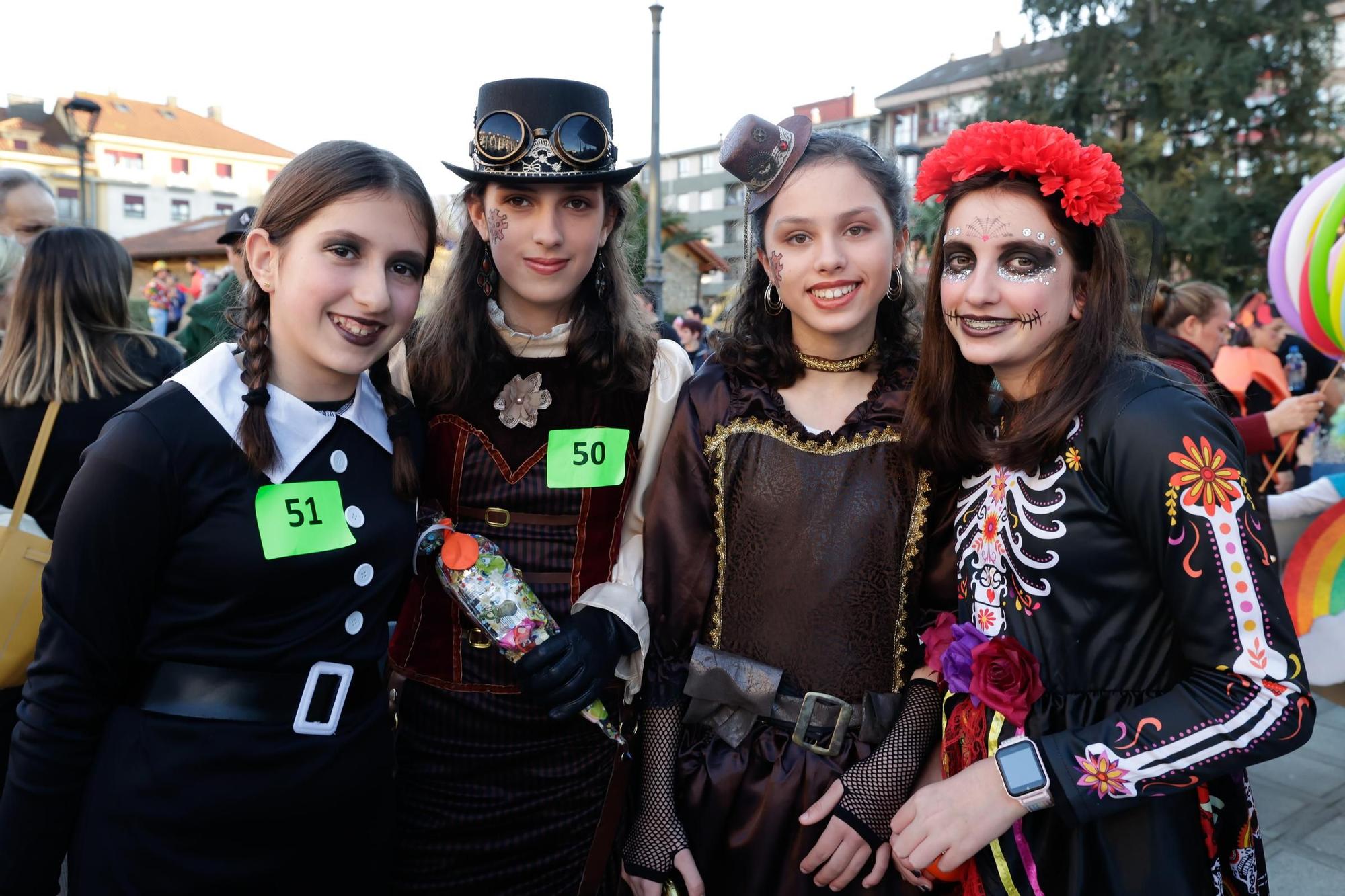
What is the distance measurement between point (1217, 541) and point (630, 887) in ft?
4.64

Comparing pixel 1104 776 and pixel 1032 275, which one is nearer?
pixel 1104 776

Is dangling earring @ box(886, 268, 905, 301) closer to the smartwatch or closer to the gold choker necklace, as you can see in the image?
the gold choker necklace

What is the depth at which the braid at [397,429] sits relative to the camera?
73.5 inches

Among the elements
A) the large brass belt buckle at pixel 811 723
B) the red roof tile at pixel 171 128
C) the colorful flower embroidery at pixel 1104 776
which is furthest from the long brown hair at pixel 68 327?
the red roof tile at pixel 171 128

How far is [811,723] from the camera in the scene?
1.93 meters

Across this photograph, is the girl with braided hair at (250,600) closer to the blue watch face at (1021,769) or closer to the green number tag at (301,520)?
the green number tag at (301,520)

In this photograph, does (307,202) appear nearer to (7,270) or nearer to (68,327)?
(68,327)

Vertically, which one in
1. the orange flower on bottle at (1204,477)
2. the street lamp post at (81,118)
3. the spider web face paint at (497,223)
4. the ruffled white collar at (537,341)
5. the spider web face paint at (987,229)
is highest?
the street lamp post at (81,118)

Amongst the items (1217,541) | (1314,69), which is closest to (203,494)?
(1217,541)

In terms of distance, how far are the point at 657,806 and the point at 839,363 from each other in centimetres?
106

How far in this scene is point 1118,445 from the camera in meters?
1.49

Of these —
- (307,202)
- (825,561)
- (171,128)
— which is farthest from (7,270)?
(171,128)

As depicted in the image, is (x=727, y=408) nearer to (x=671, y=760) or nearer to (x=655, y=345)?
(x=655, y=345)

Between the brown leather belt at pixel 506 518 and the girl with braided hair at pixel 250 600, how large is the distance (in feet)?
0.83
